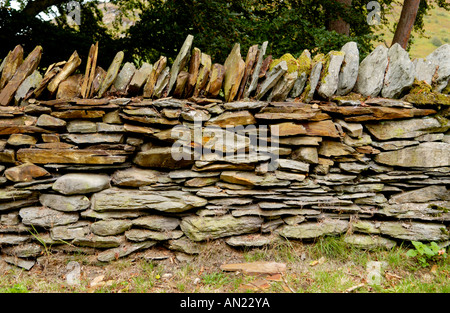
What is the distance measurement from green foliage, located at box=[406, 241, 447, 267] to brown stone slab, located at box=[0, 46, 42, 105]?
19.1ft

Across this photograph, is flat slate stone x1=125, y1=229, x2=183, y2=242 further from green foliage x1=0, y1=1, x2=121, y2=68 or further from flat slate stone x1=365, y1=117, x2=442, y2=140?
green foliage x1=0, y1=1, x2=121, y2=68

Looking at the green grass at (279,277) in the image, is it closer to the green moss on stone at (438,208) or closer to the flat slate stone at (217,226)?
the flat slate stone at (217,226)

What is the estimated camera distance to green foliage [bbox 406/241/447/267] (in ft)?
11.7

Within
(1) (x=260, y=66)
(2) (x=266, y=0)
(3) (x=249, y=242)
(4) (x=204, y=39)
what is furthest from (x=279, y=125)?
(2) (x=266, y=0)

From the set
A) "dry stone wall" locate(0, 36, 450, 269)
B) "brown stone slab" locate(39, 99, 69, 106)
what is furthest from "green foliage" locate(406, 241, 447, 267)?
"brown stone slab" locate(39, 99, 69, 106)

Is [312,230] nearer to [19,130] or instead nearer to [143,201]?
[143,201]

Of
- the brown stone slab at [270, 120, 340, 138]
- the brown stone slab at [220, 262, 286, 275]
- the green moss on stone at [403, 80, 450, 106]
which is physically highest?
the green moss on stone at [403, 80, 450, 106]

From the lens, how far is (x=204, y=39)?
5836 mm

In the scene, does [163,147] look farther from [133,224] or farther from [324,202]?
[324,202]

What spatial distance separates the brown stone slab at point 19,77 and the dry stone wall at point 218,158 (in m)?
0.03

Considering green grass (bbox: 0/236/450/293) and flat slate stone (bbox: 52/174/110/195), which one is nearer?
green grass (bbox: 0/236/450/293)

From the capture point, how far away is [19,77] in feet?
13.6

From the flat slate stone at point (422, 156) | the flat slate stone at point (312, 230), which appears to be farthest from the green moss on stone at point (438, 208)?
the flat slate stone at point (312, 230)

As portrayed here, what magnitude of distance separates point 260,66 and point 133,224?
2.91m
